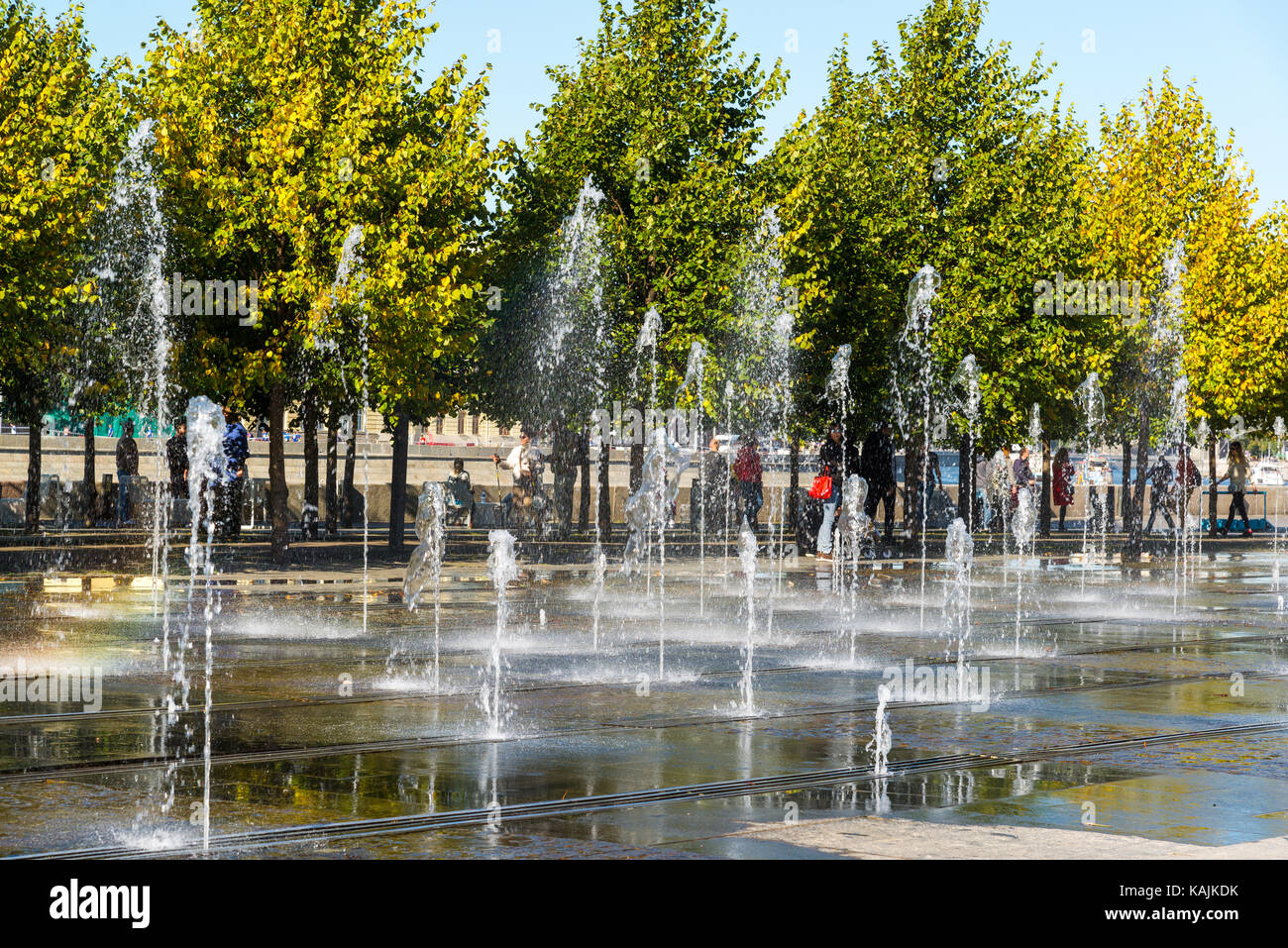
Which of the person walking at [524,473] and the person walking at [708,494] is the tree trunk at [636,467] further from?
the person walking at [708,494]

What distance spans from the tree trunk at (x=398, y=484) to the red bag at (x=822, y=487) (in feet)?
22.1

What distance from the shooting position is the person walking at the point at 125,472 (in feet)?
113

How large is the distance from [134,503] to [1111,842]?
30368 millimetres

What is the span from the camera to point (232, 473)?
29344 millimetres

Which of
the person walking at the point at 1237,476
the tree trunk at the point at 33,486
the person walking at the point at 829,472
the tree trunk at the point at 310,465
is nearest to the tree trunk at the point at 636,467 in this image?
the person walking at the point at 829,472

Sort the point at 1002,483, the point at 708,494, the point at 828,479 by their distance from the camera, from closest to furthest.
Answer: the point at 828,479, the point at 708,494, the point at 1002,483

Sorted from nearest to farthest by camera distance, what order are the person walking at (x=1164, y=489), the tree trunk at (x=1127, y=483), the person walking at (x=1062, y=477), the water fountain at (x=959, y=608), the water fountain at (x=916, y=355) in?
the water fountain at (x=959, y=608), the water fountain at (x=916, y=355), the person walking at (x=1164, y=489), the tree trunk at (x=1127, y=483), the person walking at (x=1062, y=477)

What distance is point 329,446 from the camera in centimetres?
3788

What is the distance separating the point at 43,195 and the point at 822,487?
Result: 12321 mm

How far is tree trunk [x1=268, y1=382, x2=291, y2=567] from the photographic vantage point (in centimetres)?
2508

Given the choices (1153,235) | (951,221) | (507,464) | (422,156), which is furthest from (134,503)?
(1153,235)

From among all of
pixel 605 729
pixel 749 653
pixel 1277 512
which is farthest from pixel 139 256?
pixel 1277 512

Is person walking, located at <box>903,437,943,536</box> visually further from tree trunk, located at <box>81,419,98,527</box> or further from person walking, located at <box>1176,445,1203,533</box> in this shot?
tree trunk, located at <box>81,419,98,527</box>

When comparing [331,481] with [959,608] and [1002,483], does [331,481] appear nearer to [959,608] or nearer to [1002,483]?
[1002,483]
